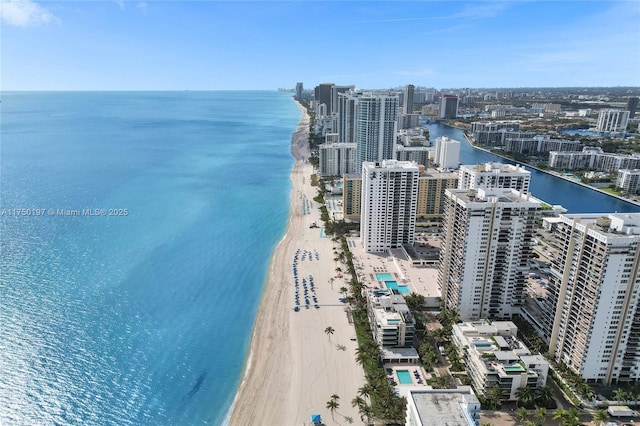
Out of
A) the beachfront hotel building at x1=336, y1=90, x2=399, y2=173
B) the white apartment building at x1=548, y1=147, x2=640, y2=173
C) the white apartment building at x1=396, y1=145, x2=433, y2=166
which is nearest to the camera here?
the beachfront hotel building at x1=336, y1=90, x2=399, y2=173

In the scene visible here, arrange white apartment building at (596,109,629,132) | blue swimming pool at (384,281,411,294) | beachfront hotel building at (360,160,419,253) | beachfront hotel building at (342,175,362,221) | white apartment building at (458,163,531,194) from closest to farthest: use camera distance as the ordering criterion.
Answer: blue swimming pool at (384,281,411,294)
white apartment building at (458,163,531,194)
beachfront hotel building at (360,160,419,253)
beachfront hotel building at (342,175,362,221)
white apartment building at (596,109,629,132)

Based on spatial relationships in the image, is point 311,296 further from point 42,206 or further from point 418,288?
point 42,206

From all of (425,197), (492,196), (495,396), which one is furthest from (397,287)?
(425,197)

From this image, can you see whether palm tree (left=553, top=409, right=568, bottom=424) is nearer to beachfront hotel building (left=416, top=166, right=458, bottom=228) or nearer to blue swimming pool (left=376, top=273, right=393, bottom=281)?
blue swimming pool (left=376, top=273, right=393, bottom=281)

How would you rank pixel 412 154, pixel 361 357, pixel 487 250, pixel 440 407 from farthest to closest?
pixel 412 154
pixel 487 250
pixel 361 357
pixel 440 407

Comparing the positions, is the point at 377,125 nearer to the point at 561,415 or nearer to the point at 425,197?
the point at 425,197

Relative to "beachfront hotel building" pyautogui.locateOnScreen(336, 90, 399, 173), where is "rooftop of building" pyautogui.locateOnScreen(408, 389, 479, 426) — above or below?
below

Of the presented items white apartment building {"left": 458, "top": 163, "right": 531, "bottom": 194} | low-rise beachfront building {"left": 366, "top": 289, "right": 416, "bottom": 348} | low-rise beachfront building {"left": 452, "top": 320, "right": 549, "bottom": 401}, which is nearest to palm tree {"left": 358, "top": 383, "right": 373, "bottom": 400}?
low-rise beachfront building {"left": 366, "top": 289, "right": 416, "bottom": 348}
